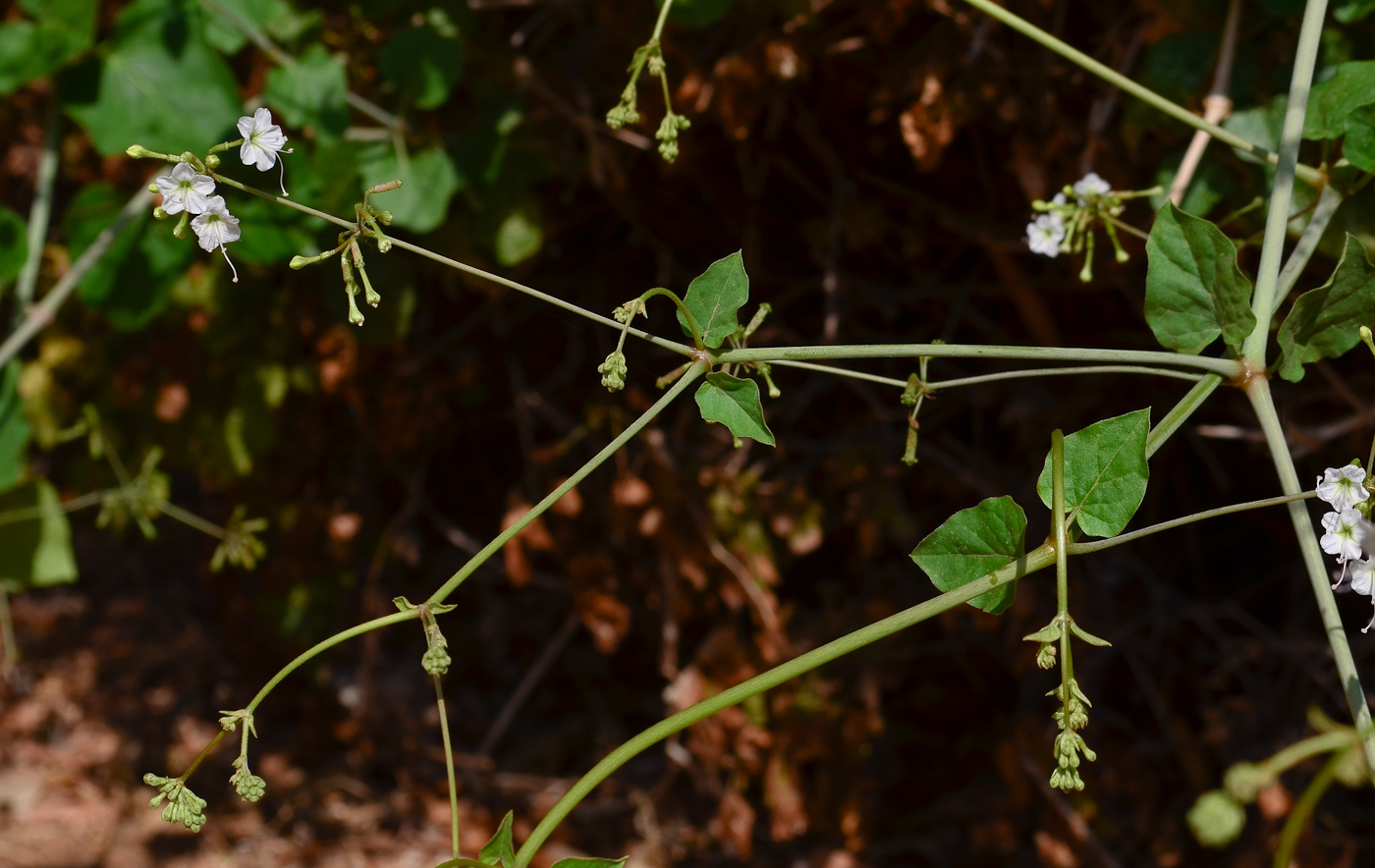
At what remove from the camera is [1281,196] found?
93 cm

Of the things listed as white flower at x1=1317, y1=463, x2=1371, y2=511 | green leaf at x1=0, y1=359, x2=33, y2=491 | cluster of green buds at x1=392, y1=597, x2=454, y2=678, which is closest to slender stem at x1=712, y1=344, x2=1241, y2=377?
white flower at x1=1317, y1=463, x2=1371, y2=511

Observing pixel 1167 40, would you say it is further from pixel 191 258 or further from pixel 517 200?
pixel 191 258

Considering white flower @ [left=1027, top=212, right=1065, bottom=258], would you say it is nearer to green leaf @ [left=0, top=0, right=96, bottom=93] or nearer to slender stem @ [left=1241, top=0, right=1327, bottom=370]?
slender stem @ [left=1241, top=0, right=1327, bottom=370]

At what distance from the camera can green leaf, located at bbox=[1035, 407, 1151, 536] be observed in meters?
0.86

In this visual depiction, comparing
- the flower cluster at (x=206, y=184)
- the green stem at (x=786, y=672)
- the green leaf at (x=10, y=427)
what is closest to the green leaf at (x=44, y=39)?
the green leaf at (x=10, y=427)

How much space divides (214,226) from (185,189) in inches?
1.6

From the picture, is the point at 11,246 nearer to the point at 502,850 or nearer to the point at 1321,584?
the point at 502,850

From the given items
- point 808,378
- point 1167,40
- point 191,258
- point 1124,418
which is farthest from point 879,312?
point 191,258

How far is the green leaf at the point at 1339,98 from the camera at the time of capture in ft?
3.30

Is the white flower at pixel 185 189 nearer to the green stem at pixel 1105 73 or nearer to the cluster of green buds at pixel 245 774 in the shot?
the cluster of green buds at pixel 245 774

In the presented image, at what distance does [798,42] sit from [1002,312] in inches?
22.8

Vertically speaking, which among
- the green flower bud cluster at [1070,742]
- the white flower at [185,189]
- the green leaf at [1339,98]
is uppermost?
the green leaf at [1339,98]

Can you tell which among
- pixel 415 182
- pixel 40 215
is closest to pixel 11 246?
pixel 40 215

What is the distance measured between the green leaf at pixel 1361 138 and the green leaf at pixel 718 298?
597 millimetres
